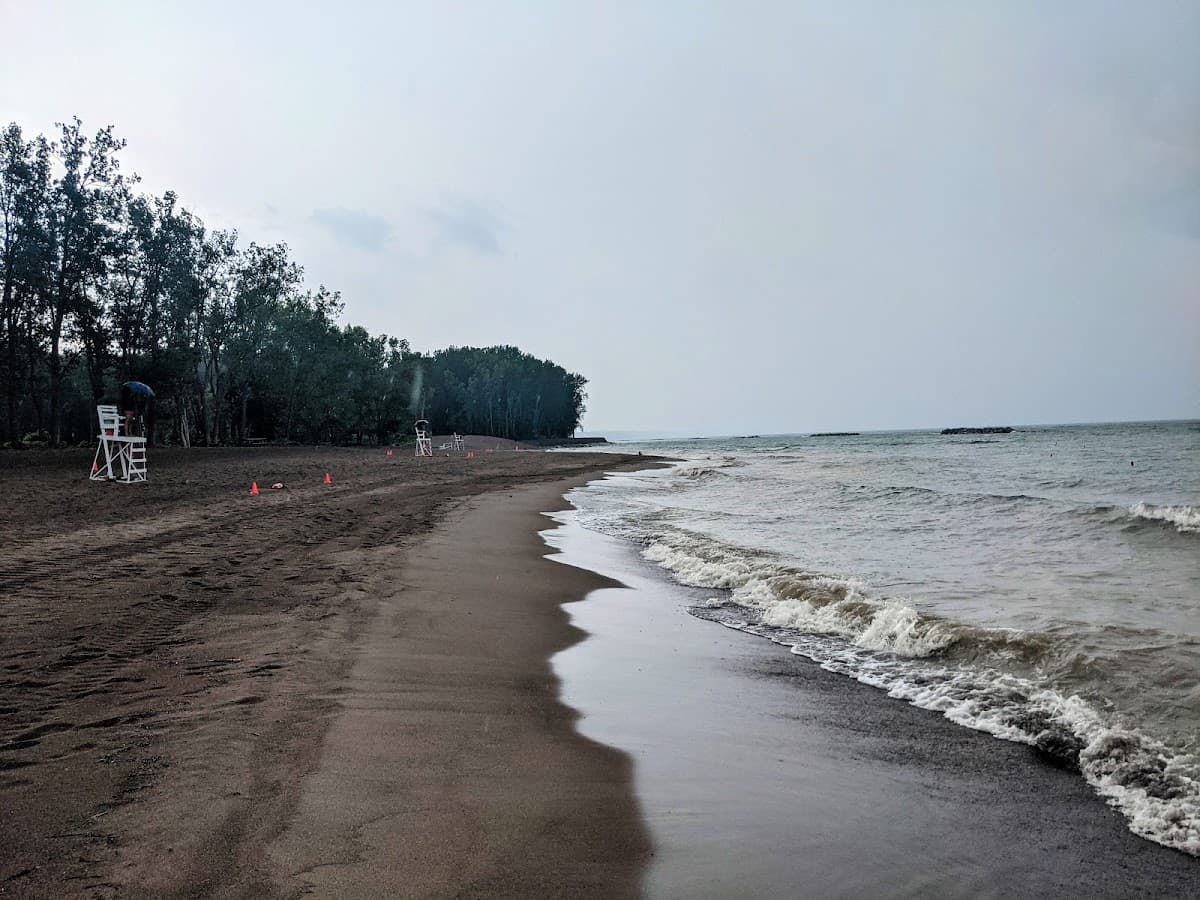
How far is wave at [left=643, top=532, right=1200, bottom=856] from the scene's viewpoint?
3.41 metres

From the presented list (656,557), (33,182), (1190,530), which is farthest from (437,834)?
(33,182)

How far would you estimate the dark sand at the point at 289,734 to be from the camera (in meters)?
2.39

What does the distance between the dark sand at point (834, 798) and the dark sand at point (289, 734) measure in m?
0.27

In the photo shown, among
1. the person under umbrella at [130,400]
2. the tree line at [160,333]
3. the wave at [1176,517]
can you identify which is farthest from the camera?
the tree line at [160,333]

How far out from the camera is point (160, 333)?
131 feet

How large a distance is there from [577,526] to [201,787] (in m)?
11.4

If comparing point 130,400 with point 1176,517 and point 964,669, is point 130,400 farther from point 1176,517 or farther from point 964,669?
point 1176,517

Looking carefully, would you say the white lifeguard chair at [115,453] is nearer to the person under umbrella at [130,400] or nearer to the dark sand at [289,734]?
the person under umbrella at [130,400]

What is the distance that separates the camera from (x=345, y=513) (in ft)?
43.2

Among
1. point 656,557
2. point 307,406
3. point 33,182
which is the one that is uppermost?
point 33,182

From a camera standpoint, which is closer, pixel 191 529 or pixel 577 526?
pixel 191 529

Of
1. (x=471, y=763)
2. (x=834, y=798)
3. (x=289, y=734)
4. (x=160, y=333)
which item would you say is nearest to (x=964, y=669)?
(x=834, y=798)

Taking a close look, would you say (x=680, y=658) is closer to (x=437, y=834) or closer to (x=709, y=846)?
(x=709, y=846)

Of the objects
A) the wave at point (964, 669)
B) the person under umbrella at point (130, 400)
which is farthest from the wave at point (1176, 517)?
the person under umbrella at point (130, 400)
